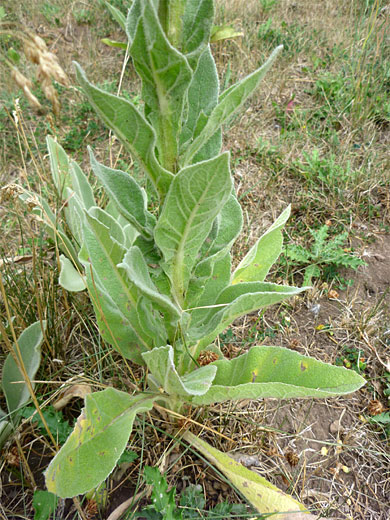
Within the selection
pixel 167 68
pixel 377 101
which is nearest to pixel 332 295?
pixel 167 68

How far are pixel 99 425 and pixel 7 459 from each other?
0.45 meters

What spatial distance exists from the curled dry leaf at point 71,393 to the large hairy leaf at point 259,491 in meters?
0.52

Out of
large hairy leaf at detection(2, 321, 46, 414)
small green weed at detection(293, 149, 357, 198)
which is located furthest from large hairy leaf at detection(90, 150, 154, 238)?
small green weed at detection(293, 149, 357, 198)

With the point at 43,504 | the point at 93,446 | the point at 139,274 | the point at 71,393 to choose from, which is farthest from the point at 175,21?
the point at 43,504

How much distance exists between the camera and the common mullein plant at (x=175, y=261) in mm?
958

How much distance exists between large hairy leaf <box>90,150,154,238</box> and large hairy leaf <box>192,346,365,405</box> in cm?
55

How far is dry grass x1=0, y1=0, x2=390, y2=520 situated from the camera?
1.62 metres

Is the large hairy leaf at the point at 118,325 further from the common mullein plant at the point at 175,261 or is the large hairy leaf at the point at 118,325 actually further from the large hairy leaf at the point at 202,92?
the large hairy leaf at the point at 202,92

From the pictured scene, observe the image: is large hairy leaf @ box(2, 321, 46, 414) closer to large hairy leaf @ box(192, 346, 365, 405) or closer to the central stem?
large hairy leaf @ box(192, 346, 365, 405)

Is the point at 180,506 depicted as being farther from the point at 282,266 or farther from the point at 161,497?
the point at 282,266

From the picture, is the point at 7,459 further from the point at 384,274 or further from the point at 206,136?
the point at 384,274

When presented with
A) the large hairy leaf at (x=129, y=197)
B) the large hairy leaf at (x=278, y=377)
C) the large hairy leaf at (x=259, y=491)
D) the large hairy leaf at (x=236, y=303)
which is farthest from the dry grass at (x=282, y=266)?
the large hairy leaf at (x=129, y=197)

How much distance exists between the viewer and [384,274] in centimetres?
240

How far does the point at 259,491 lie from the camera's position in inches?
53.7
